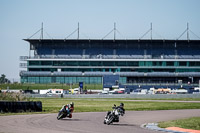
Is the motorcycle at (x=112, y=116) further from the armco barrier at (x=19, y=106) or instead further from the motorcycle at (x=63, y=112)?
the armco barrier at (x=19, y=106)

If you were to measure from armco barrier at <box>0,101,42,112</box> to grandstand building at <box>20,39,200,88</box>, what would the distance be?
81.4m

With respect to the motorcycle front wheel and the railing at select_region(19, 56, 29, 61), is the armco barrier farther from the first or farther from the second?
the railing at select_region(19, 56, 29, 61)

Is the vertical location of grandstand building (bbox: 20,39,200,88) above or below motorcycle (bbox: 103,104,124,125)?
above

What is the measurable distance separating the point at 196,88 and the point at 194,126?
84593mm

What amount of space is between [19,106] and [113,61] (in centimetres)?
9051

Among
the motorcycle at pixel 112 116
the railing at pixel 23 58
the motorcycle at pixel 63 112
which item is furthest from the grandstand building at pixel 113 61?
the motorcycle at pixel 112 116

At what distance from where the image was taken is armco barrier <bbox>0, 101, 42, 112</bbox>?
1352 inches

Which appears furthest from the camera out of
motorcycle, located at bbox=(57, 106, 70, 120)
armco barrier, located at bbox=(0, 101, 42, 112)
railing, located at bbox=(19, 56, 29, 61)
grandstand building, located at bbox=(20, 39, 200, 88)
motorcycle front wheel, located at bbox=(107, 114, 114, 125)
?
railing, located at bbox=(19, 56, 29, 61)

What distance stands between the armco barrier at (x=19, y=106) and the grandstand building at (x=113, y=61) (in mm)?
81393

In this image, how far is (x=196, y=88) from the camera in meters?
106

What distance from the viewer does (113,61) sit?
125 meters

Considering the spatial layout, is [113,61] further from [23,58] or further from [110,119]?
[110,119]

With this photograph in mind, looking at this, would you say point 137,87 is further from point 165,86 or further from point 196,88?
point 196,88

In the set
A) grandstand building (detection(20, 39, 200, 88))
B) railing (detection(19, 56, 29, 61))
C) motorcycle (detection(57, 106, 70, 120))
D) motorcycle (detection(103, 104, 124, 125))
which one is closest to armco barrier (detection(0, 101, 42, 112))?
motorcycle (detection(57, 106, 70, 120))
